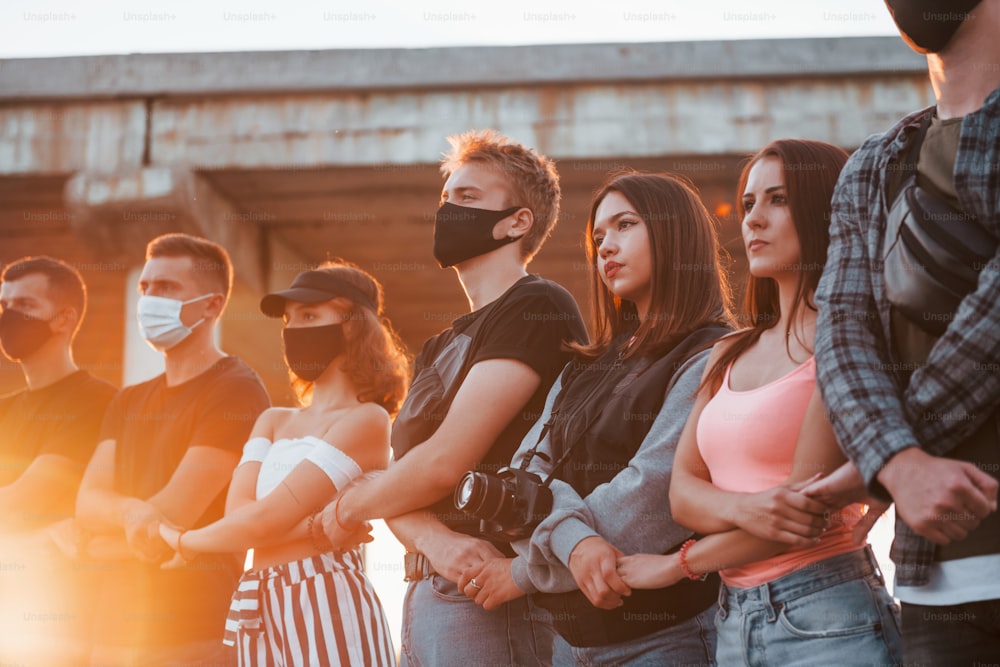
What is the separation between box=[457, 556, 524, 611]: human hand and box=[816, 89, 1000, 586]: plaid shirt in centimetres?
120

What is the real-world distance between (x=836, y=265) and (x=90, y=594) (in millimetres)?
3555

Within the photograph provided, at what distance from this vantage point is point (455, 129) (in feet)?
30.6

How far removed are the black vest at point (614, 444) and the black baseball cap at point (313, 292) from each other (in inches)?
56.6

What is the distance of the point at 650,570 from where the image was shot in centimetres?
262

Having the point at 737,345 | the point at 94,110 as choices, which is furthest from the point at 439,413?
the point at 94,110

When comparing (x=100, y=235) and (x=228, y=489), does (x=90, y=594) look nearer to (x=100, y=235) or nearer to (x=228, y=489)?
(x=228, y=489)

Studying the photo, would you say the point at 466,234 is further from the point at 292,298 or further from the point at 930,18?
the point at 930,18

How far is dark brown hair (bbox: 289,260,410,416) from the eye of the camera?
4227 mm

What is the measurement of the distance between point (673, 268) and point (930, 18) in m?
1.09

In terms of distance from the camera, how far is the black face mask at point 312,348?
4.23m

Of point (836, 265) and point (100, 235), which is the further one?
point (100, 235)

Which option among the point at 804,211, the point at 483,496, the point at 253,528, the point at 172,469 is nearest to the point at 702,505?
the point at 483,496

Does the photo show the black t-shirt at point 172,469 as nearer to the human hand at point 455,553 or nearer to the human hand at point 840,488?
the human hand at point 455,553

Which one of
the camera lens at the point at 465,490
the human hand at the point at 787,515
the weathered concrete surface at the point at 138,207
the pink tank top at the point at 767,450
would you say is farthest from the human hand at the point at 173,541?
the weathered concrete surface at the point at 138,207
